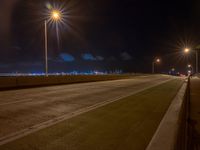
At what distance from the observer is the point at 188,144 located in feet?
16.1


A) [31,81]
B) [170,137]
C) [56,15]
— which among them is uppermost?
[56,15]

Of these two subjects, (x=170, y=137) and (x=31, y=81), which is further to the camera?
(x=31, y=81)

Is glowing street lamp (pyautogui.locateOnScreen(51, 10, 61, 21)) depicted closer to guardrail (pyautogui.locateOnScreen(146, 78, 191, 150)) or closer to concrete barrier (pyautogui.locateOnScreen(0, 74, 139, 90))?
concrete barrier (pyautogui.locateOnScreen(0, 74, 139, 90))

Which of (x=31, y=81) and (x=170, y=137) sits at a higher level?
(x=31, y=81)

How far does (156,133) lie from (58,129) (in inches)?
113

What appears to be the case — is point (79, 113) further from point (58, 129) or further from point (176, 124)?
point (176, 124)

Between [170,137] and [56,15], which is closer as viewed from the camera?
[170,137]

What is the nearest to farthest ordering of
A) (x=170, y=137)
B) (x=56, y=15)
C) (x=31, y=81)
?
1. (x=170, y=137)
2. (x=56, y=15)
3. (x=31, y=81)

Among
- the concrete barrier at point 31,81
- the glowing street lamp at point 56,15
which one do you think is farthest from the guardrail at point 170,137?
the glowing street lamp at point 56,15

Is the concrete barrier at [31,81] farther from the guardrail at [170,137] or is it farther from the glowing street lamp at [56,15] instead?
the guardrail at [170,137]

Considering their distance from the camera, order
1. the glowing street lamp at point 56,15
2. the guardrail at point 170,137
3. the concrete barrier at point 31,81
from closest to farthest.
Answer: the guardrail at point 170,137, the concrete barrier at point 31,81, the glowing street lamp at point 56,15

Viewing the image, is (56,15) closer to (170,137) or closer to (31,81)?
(31,81)

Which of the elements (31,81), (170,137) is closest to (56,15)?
(31,81)

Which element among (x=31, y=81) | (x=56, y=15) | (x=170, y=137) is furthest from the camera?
(x=31, y=81)
